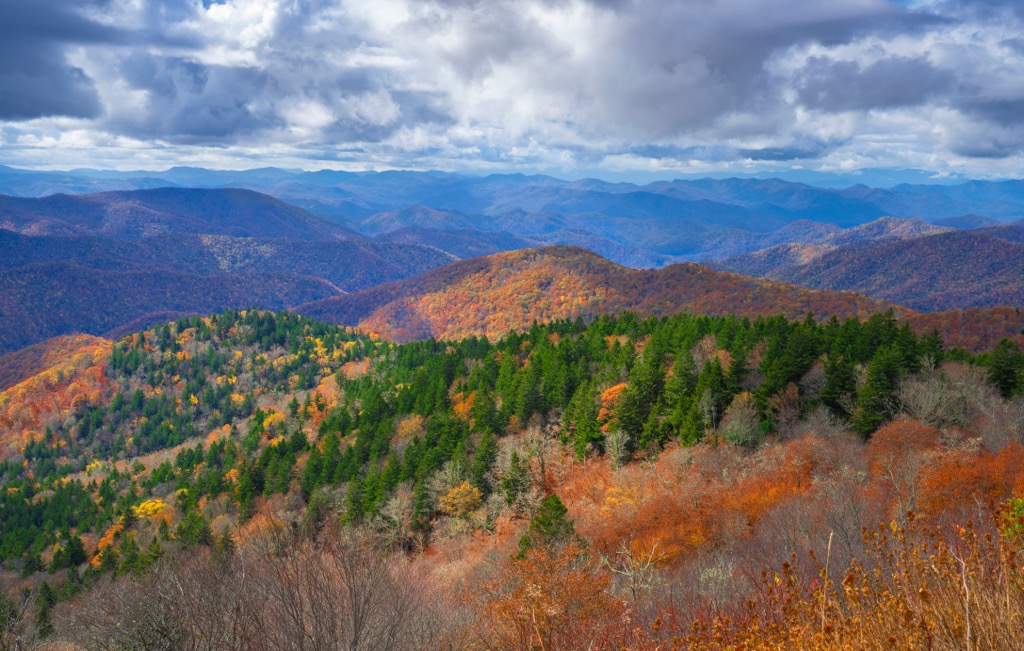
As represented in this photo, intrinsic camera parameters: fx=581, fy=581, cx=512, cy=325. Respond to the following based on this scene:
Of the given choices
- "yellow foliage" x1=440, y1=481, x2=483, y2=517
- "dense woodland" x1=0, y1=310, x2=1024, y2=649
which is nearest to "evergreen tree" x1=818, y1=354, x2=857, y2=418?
"dense woodland" x1=0, y1=310, x2=1024, y2=649

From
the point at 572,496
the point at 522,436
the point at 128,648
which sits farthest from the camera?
the point at 522,436

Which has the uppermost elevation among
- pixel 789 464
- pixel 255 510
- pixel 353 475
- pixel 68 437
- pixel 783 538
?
pixel 783 538

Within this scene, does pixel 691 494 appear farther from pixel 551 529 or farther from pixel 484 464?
pixel 484 464

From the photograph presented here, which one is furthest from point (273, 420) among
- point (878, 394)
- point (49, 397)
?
point (878, 394)

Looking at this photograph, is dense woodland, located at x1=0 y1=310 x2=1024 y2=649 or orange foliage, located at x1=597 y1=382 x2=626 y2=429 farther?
orange foliage, located at x1=597 y1=382 x2=626 y2=429

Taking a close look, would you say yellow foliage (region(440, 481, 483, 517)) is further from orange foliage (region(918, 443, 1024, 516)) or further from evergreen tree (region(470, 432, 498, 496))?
orange foliage (region(918, 443, 1024, 516))

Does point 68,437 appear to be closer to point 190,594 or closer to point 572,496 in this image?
point 572,496

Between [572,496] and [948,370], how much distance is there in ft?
108

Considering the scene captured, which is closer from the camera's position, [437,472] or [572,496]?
[572,496]

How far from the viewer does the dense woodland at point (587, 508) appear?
10484mm

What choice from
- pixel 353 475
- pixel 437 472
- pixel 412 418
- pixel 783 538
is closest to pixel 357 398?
pixel 412 418

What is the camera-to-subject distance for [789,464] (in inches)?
1602

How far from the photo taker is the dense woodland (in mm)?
10484

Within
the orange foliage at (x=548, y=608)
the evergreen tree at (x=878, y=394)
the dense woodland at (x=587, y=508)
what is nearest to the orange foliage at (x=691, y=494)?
the dense woodland at (x=587, y=508)
